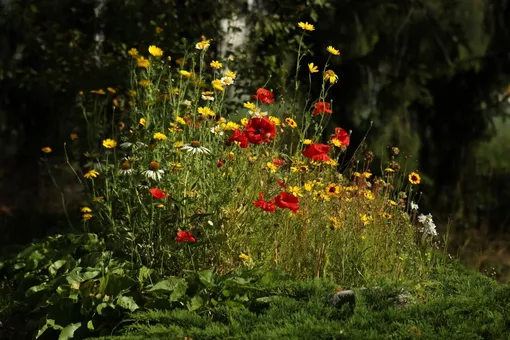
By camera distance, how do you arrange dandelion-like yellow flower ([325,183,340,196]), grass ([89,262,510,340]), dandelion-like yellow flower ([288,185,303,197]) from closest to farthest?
grass ([89,262,510,340])
dandelion-like yellow flower ([325,183,340,196])
dandelion-like yellow flower ([288,185,303,197])

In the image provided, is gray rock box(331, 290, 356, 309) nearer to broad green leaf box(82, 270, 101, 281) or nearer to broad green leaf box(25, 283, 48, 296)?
broad green leaf box(82, 270, 101, 281)

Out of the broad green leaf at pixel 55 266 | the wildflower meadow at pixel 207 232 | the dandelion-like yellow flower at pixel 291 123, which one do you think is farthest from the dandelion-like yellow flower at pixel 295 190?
the broad green leaf at pixel 55 266

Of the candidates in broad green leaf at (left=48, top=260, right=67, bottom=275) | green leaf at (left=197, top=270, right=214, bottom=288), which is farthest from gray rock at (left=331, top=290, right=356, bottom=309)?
broad green leaf at (left=48, top=260, right=67, bottom=275)

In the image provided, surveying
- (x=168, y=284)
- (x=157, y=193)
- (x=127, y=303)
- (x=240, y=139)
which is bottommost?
(x=127, y=303)

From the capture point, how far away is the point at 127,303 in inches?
171

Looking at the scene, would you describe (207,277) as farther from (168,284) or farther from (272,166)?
(272,166)

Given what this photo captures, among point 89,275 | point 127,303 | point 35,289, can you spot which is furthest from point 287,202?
point 35,289

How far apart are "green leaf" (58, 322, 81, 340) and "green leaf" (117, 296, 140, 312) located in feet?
0.76

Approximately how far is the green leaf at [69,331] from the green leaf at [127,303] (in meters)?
0.23

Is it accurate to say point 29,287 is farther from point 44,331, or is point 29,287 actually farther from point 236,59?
point 236,59

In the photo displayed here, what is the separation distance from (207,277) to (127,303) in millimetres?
394

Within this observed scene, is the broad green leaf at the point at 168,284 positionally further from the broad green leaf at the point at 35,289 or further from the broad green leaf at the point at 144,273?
the broad green leaf at the point at 35,289

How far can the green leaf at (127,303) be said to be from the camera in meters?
4.34

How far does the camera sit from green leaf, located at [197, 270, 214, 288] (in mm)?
4305
